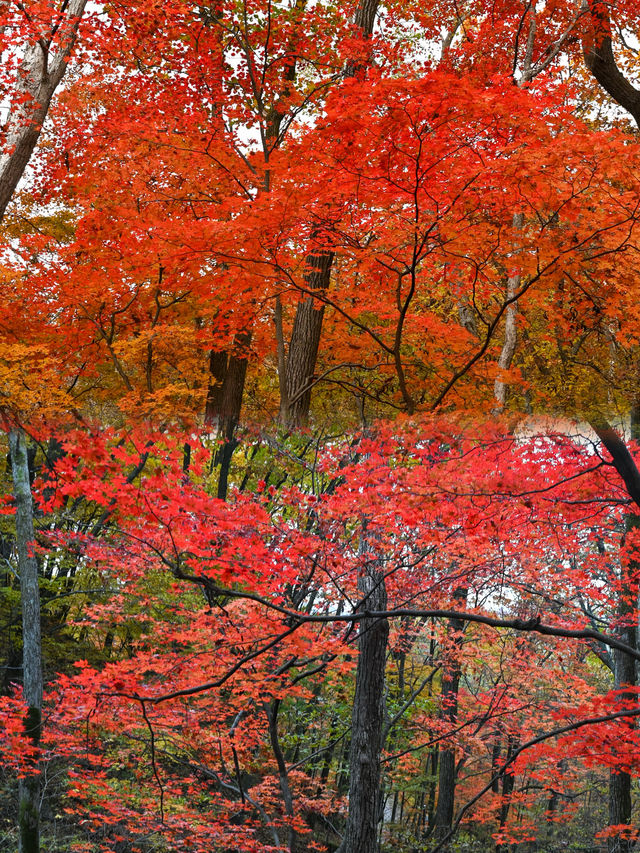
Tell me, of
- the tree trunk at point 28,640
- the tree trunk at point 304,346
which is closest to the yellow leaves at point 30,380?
the tree trunk at point 28,640

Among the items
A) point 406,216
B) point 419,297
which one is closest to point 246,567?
point 406,216

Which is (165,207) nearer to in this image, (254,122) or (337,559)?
(254,122)

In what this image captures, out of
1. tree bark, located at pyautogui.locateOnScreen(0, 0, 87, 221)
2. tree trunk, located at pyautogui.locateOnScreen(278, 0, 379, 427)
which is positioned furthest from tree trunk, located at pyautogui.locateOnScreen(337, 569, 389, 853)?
tree bark, located at pyautogui.locateOnScreen(0, 0, 87, 221)

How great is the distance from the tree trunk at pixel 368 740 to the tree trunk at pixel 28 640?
5.27m

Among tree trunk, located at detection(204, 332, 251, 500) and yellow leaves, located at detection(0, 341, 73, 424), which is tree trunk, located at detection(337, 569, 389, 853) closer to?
tree trunk, located at detection(204, 332, 251, 500)

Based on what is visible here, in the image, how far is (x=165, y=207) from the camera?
910 cm

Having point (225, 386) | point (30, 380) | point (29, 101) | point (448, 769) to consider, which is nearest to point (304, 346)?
point (225, 386)

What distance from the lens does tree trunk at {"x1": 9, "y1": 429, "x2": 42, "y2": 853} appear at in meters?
9.88

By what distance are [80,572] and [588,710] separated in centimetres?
952

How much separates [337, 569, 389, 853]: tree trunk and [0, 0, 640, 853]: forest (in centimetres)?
4

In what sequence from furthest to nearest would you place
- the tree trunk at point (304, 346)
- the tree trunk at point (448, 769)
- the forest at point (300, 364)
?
the tree trunk at point (448, 769)
the tree trunk at point (304, 346)
the forest at point (300, 364)

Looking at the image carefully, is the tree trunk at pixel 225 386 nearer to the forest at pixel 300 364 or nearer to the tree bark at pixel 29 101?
the forest at pixel 300 364

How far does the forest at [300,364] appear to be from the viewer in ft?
22.4

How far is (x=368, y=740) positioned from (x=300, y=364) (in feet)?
15.7
